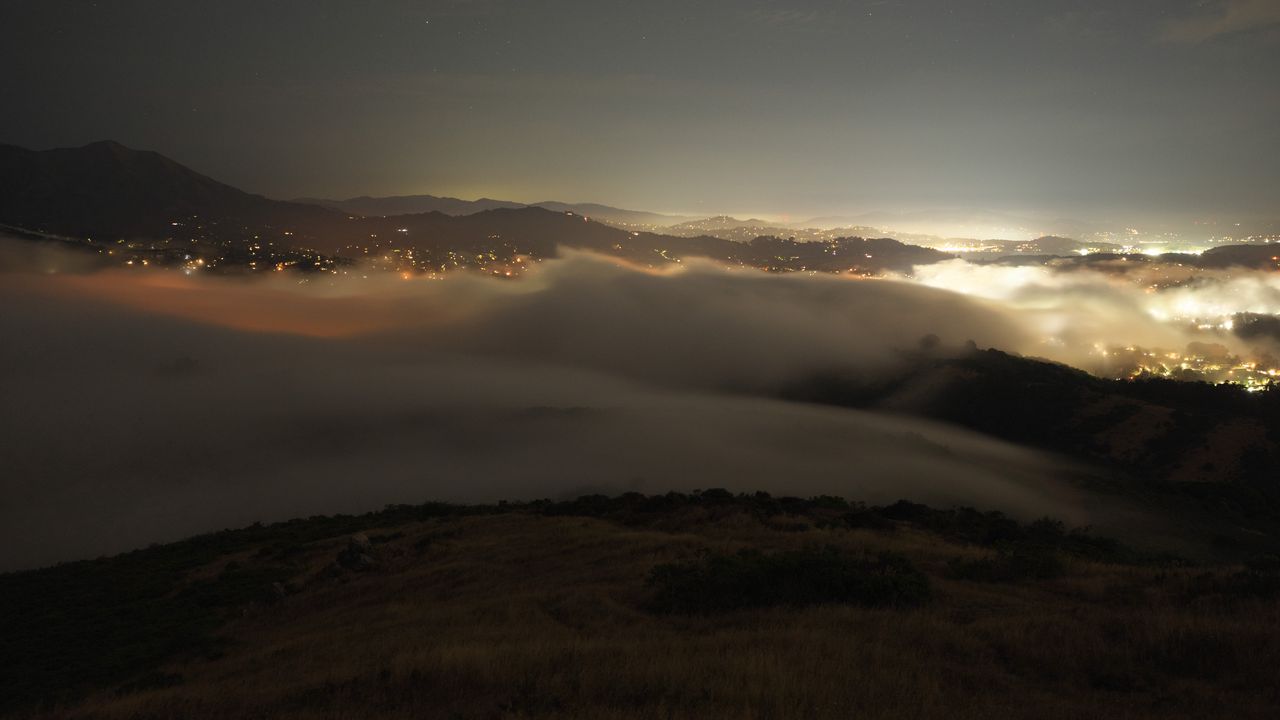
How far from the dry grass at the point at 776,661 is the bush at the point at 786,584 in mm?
611

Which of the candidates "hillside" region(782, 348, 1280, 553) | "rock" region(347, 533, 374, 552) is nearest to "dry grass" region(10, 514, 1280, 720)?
"rock" region(347, 533, 374, 552)

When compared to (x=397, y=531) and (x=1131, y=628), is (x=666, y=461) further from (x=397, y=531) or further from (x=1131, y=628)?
Result: (x=1131, y=628)

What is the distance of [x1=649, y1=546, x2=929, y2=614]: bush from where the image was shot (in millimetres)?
13297

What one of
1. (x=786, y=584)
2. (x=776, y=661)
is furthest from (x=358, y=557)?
(x=776, y=661)

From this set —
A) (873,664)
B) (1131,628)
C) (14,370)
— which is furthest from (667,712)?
(14,370)

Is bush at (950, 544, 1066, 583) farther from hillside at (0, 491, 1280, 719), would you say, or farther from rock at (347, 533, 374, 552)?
rock at (347, 533, 374, 552)

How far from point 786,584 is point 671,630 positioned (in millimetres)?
3202

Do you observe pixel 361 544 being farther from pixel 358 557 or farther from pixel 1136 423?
pixel 1136 423

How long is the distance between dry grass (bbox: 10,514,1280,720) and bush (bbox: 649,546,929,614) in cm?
61

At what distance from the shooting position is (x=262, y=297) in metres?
151

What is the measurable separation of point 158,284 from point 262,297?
2227cm

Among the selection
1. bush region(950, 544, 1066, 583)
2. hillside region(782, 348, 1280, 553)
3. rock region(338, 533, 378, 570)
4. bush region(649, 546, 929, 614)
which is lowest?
hillside region(782, 348, 1280, 553)

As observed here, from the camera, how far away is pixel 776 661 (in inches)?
353

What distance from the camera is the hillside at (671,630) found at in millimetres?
8102
